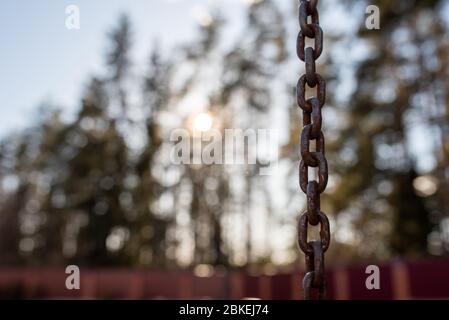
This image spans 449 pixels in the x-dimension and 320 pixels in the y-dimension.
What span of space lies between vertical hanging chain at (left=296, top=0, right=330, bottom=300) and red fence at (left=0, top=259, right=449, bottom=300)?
9149 mm

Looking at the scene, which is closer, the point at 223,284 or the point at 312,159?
the point at 312,159

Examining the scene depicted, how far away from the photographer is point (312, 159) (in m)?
1.60

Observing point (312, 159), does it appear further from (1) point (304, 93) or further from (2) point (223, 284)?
(2) point (223, 284)

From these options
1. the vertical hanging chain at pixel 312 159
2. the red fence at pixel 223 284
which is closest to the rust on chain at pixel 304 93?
the vertical hanging chain at pixel 312 159

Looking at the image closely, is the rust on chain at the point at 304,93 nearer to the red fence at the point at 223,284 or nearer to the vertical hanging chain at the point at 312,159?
the vertical hanging chain at the point at 312,159

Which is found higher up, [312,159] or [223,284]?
[223,284]

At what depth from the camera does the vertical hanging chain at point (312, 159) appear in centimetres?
149

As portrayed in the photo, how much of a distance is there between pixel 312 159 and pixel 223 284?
1687 centimetres

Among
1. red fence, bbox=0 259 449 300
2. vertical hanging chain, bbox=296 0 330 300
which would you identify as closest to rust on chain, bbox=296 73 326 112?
vertical hanging chain, bbox=296 0 330 300

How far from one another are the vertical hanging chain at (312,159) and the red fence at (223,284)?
9149 millimetres

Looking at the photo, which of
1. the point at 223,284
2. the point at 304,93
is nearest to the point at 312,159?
the point at 304,93
